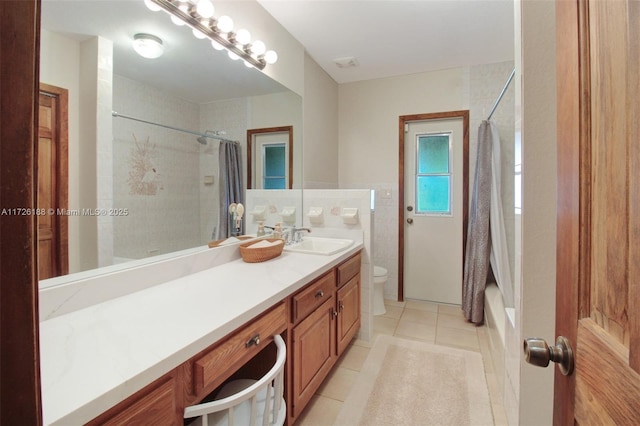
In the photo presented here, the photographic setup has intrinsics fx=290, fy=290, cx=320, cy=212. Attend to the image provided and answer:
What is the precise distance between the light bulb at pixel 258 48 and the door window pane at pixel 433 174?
1.91 meters

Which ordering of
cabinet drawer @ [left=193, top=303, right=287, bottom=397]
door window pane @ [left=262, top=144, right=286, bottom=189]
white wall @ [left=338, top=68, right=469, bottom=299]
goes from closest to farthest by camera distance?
cabinet drawer @ [left=193, top=303, right=287, bottom=397] → door window pane @ [left=262, top=144, right=286, bottom=189] → white wall @ [left=338, top=68, right=469, bottom=299]

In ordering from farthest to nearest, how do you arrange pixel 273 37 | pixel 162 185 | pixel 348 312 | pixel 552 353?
1. pixel 273 37
2. pixel 348 312
3. pixel 162 185
4. pixel 552 353

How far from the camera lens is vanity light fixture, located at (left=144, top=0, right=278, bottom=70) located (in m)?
1.38

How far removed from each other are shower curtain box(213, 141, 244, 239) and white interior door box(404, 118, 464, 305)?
6.48 feet

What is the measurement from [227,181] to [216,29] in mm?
839

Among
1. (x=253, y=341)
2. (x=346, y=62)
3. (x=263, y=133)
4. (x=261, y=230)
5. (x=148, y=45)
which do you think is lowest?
(x=253, y=341)

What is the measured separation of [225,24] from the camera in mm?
1634

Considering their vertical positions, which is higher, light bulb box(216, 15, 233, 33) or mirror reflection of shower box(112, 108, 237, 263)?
light bulb box(216, 15, 233, 33)

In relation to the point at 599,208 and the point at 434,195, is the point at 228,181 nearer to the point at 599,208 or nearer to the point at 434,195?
the point at 599,208

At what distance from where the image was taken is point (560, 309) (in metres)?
0.61

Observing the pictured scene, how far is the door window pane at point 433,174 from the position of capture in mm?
3045

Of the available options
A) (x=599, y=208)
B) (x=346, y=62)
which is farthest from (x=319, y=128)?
(x=599, y=208)

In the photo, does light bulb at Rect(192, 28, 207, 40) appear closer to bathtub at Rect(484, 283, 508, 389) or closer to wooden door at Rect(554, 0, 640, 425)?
wooden door at Rect(554, 0, 640, 425)

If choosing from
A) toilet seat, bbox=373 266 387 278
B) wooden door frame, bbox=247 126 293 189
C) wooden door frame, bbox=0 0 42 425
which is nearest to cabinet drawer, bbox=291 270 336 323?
wooden door frame, bbox=247 126 293 189
